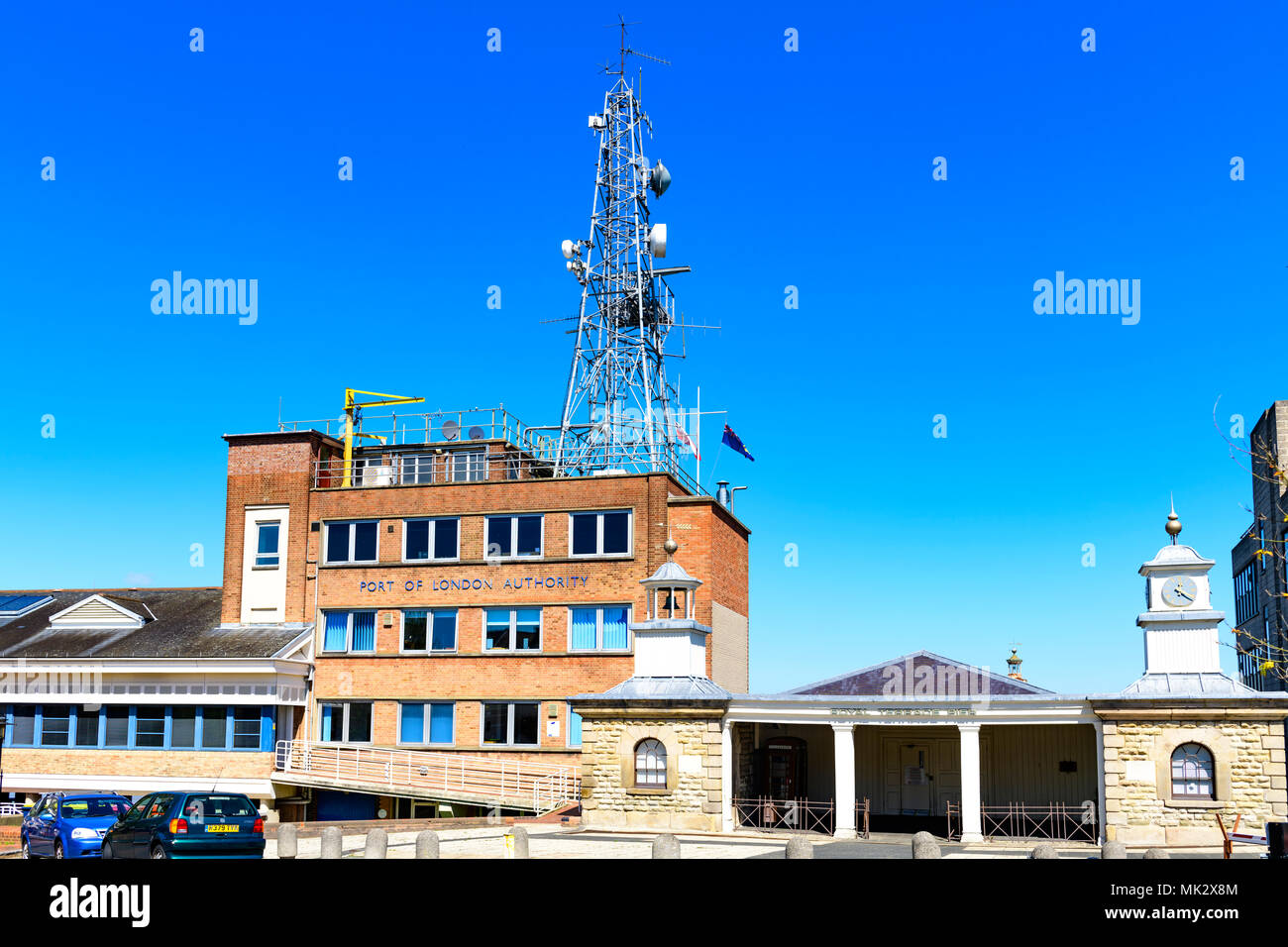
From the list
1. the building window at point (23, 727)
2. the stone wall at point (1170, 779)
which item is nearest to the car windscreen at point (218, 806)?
the stone wall at point (1170, 779)

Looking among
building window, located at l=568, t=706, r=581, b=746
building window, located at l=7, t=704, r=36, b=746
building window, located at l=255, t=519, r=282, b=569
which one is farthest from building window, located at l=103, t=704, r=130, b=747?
building window, located at l=568, t=706, r=581, b=746

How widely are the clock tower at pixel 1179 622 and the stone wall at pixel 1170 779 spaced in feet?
3.22

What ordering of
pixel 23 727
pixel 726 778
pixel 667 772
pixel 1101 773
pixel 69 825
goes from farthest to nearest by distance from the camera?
1. pixel 23 727
2. pixel 667 772
3. pixel 726 778
4. pixel 1101 773
5. pixel 69 825

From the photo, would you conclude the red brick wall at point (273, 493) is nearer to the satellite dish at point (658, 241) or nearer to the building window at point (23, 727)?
the building window at point (23, 727)

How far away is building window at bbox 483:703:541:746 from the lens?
41625 mm

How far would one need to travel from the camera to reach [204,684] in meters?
42.7

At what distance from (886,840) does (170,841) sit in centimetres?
1525

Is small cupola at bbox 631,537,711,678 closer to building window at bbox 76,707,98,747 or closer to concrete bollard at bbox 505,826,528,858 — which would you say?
concrete bollard at bbox 505,826,528,858

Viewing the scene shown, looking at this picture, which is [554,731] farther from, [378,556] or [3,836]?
[3,836]

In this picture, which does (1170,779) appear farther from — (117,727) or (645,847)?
(117,727)

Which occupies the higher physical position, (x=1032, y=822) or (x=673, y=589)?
(x=673, y=589)

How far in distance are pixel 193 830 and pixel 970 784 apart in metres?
16.5

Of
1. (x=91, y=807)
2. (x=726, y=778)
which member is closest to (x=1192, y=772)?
(x=726, y=778)

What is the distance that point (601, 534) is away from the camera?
138 ft
